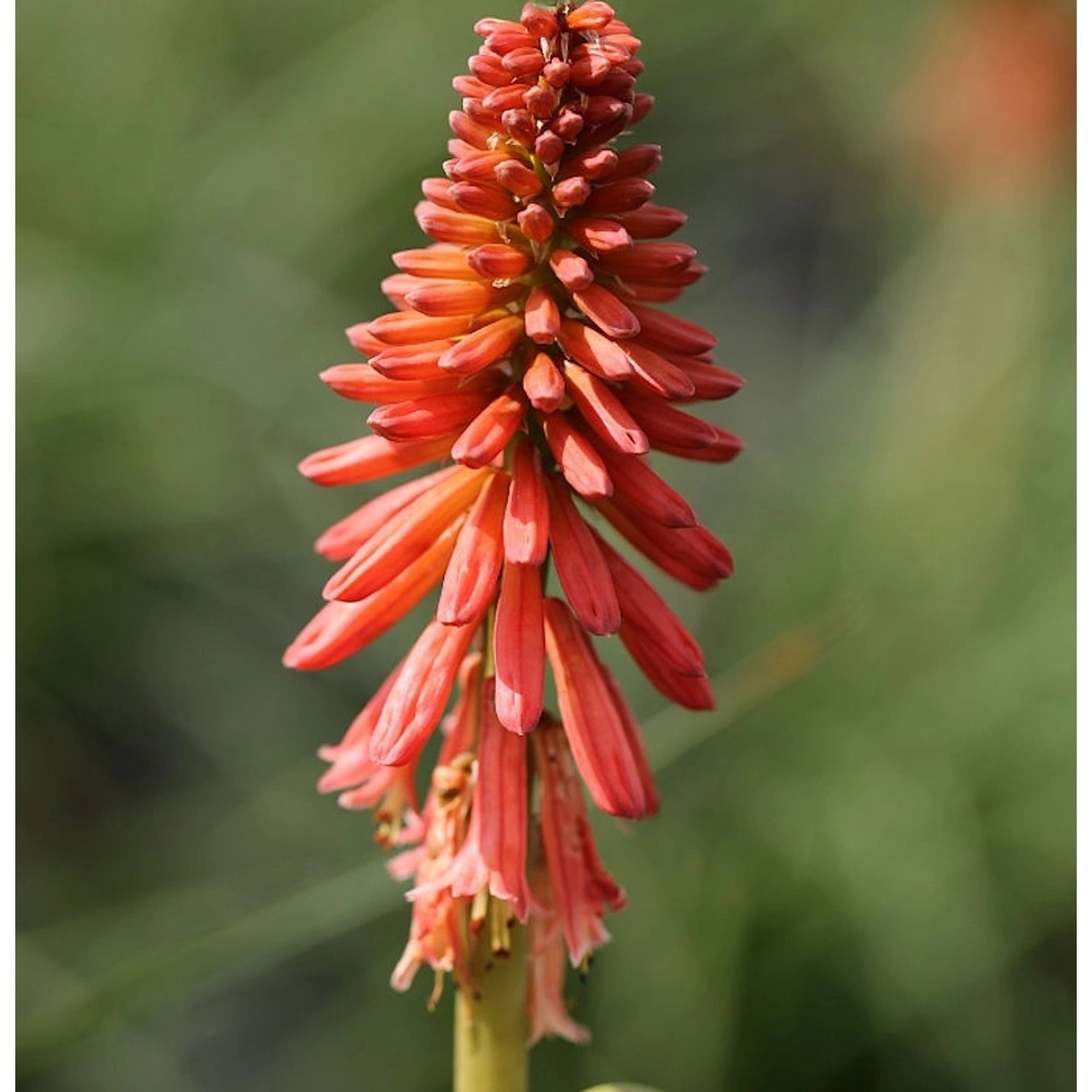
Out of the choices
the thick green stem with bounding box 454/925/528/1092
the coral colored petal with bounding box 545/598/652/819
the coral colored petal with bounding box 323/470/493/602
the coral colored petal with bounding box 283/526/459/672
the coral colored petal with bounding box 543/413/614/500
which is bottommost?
the thick green stem with bounding box 454/925/528/1092

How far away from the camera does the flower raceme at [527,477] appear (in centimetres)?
188

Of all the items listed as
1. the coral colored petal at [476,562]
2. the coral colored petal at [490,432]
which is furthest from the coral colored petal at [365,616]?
the coral colored petal at [490,432]

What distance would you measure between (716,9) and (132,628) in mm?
3194

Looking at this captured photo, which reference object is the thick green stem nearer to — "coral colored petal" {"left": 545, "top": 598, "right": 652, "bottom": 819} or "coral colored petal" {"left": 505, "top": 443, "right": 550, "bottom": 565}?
"coral colored petal" {"left": 545, "top": 598, "right": 652, "bottom": 819}

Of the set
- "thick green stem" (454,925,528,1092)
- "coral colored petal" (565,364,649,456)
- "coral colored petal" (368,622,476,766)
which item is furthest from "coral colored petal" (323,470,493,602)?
"thick green stem" (454,925,528,1092)

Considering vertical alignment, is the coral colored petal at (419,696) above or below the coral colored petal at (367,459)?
below

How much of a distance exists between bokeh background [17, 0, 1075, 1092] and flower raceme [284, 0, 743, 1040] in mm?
1007

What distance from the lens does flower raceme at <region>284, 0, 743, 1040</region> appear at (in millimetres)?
1875

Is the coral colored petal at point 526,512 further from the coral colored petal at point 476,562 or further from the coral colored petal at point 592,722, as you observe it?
the coral colored petal at point 592,722

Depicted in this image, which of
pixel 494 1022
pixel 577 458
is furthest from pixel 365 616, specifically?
pixel 494 1022

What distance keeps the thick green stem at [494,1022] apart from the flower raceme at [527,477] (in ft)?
0.09

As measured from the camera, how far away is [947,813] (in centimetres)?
408

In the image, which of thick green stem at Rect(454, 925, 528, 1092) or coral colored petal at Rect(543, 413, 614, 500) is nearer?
coral colored petal at Rect(543, 413, 614, 500)

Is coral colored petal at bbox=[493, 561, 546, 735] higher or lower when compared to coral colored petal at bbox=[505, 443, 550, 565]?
lower
